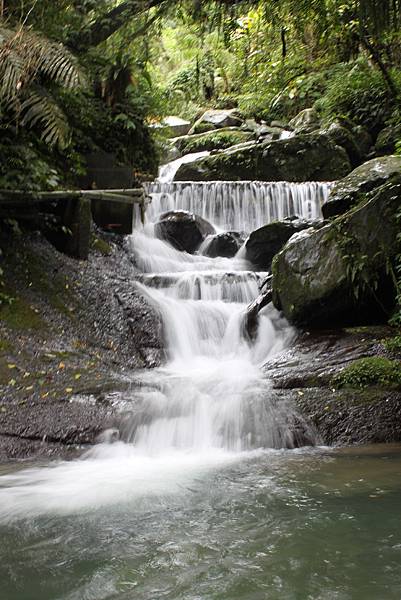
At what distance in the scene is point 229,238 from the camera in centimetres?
1082

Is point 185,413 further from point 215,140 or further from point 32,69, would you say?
point 215,140

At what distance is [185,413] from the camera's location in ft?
18.3

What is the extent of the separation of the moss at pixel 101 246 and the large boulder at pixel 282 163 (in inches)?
230

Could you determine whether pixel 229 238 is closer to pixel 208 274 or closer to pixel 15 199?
pixel 208 274

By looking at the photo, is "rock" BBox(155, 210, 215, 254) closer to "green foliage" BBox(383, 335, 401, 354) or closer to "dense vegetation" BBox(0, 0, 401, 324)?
"dense vegetation" BBox(0, 0, 401, 324)

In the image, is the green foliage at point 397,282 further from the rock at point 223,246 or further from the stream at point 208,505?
the rock at point 223,246

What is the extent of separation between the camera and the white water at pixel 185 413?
13.3ft

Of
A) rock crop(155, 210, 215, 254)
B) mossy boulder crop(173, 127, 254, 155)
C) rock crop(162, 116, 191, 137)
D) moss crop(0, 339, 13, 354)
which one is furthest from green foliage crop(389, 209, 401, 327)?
rock crop(162, 116, 191, 137)

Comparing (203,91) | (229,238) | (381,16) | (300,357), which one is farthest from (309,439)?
(203,91)

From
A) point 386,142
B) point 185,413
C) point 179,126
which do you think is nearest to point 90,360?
point 185,413

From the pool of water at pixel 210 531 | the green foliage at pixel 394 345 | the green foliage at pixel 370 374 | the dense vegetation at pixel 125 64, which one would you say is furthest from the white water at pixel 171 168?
the pool of water at pixel 210 531

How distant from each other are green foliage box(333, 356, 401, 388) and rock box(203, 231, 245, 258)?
5274mm

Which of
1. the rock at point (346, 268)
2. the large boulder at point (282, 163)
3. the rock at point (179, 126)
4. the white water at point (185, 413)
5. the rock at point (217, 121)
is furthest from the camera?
the rock at point (179, 126)

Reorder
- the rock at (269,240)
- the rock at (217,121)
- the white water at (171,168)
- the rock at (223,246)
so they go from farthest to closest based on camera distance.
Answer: the rock at (217,121) → the white water at (171,168) → the rock at (223,246) → the rock at (269,240)
